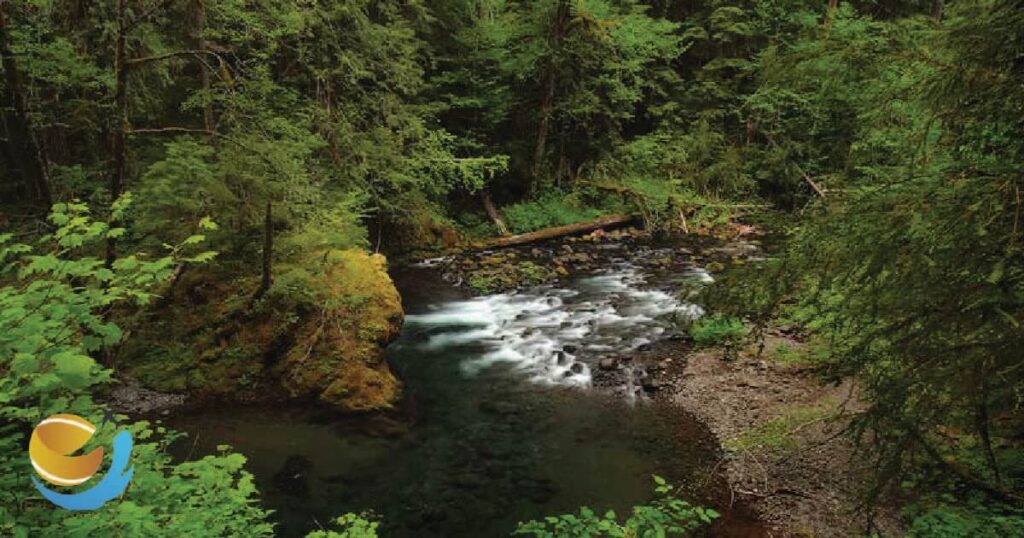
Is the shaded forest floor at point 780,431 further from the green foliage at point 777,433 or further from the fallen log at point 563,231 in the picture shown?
the fallen log at point 563,231

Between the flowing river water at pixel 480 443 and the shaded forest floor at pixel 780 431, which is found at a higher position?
the shaded forest floor at pixel 780 431

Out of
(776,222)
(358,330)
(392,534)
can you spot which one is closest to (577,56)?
(358,330)

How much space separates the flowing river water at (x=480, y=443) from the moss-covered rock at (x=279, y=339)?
0.53 metres

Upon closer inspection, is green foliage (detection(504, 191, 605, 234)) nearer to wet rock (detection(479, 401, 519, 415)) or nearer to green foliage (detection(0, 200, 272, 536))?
wet rock (detection(479, 401, 519, 415))

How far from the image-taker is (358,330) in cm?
943

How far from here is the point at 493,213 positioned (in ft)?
65.2

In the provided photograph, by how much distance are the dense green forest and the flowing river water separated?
722mm

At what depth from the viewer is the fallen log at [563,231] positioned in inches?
719

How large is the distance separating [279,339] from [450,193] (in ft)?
38.5

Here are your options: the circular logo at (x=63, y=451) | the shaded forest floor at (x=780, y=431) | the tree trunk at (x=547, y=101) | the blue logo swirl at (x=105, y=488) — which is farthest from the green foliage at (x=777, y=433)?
the tree trunk at (x=547, y=101)

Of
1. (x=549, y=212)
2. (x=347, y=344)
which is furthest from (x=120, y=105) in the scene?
(x=549, y=212)

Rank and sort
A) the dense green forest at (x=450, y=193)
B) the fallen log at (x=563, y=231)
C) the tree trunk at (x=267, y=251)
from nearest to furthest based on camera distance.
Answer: the dense green forest at (x=450, y=193) → the tree trunk at (x=267, y=251) → the fallen log at (x=563, y=231)

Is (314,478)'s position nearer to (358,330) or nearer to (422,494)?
(422,494)

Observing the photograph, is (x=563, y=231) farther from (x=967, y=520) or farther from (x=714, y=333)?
(x=967, y=520)
